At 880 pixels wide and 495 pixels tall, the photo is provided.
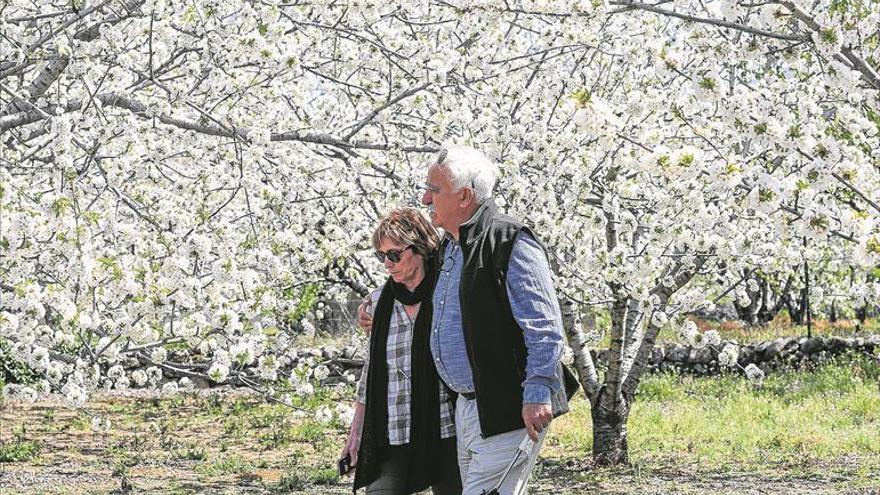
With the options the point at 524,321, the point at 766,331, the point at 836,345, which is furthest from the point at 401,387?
the point at 766,331

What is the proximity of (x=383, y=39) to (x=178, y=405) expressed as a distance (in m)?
7.77

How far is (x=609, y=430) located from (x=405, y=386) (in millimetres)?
5103

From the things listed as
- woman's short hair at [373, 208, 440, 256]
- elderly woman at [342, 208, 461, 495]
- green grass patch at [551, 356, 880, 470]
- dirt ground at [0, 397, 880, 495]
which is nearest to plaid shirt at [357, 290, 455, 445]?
elderly woman at [342, 208, 461, 495]

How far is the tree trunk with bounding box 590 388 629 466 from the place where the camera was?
8422 mm

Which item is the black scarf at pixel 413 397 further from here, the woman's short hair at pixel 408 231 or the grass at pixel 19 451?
the grass at pixel 19 451

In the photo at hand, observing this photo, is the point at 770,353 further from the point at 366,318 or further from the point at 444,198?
the point at 444,198

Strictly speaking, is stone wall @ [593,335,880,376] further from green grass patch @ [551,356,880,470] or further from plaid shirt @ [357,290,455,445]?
plaid shirt @ [357,290,455,445]

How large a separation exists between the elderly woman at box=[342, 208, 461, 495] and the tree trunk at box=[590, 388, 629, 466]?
4936mm

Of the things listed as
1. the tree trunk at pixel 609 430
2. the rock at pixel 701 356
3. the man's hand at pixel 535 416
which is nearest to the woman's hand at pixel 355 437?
the man's hand at pixel 535 416

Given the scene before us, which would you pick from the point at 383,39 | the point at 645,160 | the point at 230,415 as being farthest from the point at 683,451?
the point at 645,160

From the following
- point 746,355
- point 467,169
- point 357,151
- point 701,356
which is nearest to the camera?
point 467,169

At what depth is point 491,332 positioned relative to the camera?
3293 mm

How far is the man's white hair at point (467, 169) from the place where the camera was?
3391mm

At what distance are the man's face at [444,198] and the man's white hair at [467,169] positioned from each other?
0.02m
